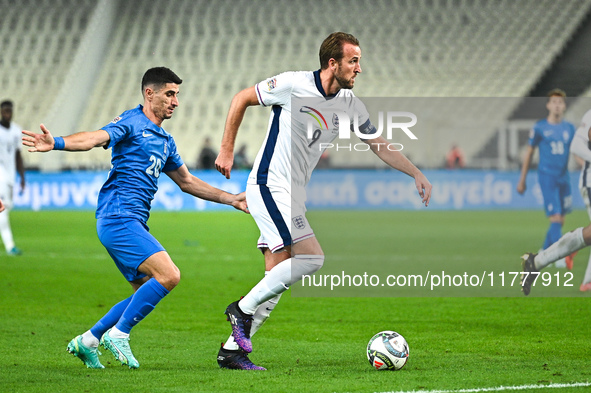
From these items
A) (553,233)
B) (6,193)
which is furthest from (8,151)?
(553,233)

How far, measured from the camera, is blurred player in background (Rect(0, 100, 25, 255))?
13.8m

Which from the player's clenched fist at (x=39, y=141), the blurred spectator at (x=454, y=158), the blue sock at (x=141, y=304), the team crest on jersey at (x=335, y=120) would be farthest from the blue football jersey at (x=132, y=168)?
the blurred spectator at (x=454, y=158)

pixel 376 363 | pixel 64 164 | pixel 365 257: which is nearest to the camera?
pixel 376 363

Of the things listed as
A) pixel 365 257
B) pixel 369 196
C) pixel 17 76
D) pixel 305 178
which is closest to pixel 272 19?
pixel 17 76

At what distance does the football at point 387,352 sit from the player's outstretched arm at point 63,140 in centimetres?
217

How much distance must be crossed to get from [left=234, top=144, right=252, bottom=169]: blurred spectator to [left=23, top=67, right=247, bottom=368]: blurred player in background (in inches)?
770

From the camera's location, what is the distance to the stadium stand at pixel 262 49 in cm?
3083

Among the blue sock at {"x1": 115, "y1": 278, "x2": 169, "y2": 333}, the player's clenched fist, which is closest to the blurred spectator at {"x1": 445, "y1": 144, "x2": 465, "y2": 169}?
the blue sock at {"x1": 115, "y1": 278, "x2": 169, "y2": 333}

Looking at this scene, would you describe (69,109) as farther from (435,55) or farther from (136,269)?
(136,269)

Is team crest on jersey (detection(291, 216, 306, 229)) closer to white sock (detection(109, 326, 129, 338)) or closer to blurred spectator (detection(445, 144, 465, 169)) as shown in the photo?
white sock (detection(109, 326, 129, 338))

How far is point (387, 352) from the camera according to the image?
18.4 ft

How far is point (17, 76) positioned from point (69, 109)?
348 centimetres

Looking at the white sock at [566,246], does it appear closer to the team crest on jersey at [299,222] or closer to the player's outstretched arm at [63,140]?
the team crest on jersey at [299,222]

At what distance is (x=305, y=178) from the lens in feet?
19.2
